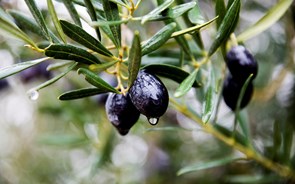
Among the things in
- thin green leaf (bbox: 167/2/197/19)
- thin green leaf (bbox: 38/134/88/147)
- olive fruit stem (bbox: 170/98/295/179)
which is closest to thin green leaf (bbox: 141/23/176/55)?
thin green leaf (bbox: 167/2/197/19)

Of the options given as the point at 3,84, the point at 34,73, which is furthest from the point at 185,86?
the point at 3,84

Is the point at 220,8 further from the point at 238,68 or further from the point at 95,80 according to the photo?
the point at 95,80

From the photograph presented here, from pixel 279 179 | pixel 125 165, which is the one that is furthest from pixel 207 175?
pixel 279 179

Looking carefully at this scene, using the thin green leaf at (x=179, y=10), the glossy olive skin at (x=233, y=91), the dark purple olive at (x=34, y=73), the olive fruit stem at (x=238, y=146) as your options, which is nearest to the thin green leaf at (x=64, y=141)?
the dark purple olive at (x=34, y=73)

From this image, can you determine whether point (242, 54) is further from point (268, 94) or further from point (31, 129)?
point (31, 129)

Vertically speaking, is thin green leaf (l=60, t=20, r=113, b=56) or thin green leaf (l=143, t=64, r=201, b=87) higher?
thin green leaf (l=60, t=20, r=113, b=56)

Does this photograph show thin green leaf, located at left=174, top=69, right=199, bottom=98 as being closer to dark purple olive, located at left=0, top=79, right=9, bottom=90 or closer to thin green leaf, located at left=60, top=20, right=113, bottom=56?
thin green leaf, located at left=60, top=20, right=113, bottom=56

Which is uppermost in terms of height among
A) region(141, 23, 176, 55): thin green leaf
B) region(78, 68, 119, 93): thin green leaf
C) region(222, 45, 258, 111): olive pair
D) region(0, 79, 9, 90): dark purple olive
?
region(141, 23, 176, 55): thin green leaf
